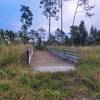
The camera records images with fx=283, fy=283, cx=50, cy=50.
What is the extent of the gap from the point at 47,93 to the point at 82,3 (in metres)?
37.7

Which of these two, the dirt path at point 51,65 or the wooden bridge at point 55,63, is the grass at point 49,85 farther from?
the wooden bridge at point 55,63

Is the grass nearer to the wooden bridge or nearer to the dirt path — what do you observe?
the dirt path

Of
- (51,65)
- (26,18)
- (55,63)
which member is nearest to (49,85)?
(51,65)

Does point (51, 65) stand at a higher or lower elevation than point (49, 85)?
higher

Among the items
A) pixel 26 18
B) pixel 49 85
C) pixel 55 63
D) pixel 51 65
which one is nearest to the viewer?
pixel 49 85

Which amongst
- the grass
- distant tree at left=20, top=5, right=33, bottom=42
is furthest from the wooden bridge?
distant tree at left=20, top=5, right=33, bottom=42

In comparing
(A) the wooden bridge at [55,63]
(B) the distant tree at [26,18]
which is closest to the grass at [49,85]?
(A) the wooden bridge at [55,63]

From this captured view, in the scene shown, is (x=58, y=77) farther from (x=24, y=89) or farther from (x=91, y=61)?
(x=91, y=61)

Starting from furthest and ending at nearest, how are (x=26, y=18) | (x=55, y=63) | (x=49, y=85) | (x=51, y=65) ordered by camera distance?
(x=26, y=18)
(x=55, y=63)
(x=51, y=65)
(x=49, y=85)

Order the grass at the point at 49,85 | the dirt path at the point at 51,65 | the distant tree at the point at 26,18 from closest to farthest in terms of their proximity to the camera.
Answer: the grass at the point at 49,85
the dirt path at the point at 51,65
the distant tree at the point at 26,18

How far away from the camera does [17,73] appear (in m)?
9.35

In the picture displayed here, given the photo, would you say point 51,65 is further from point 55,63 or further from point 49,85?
point 49,85

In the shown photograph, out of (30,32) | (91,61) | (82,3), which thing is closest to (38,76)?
(91,61)

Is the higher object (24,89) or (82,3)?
(82,3)
